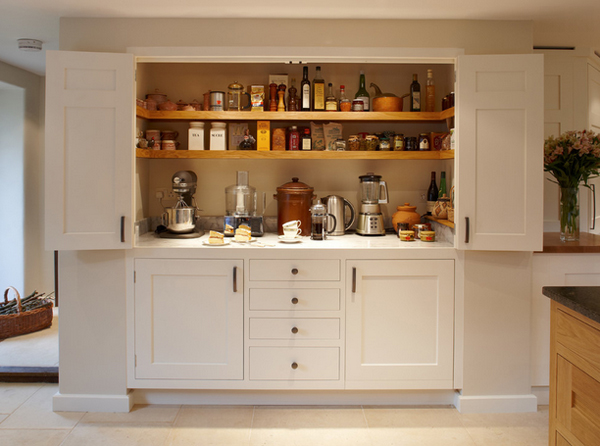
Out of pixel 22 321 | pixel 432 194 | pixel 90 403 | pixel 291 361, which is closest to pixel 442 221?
pixel 432 194

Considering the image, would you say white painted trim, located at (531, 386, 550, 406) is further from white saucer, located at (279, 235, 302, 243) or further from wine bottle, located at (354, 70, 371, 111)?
wine bottle, located at (354, 70, 371, 111)

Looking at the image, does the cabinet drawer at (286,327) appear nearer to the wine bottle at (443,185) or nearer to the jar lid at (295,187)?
the jar lid at (295,187)

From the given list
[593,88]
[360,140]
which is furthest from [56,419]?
[593,88]

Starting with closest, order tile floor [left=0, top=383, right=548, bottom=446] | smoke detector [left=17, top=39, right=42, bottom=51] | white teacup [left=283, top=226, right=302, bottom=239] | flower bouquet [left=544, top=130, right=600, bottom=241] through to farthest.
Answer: tile floor [left=0, top=383, right=548, bottom=446] < flower bouquet [left=544, top=130, right=600, bottom=241] < white teacup [left=283, top=226, right=302, bottom=239] < smoke detector [left=17, top=39, right=42, bottom=51]

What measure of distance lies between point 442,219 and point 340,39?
1.23 m

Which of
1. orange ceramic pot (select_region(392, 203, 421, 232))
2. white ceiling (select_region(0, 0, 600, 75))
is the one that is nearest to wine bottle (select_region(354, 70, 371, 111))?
white ceiling (select_region(0, 0, 600, 75))

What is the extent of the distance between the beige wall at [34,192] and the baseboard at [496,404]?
388 cm

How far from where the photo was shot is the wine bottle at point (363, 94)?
323cm

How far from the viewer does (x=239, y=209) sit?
3.32 metres

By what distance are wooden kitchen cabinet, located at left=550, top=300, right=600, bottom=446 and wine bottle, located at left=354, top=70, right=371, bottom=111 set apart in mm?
1860

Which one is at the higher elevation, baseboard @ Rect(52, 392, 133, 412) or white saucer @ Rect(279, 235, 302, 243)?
white saucer @ Rect(279, 235, 302, 243)

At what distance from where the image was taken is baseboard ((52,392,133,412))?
2820 millimetres

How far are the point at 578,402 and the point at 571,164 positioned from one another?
1797 mm

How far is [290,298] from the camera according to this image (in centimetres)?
279
